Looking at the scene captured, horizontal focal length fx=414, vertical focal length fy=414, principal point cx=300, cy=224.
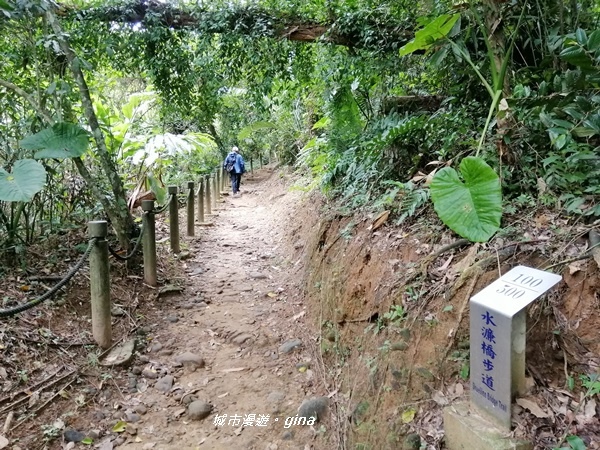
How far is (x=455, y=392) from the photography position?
79.1 inches

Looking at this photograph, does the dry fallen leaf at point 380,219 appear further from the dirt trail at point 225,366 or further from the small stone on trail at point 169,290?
the small stone on trail at point 169,290

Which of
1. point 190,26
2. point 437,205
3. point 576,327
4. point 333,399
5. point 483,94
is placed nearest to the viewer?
point 576,327

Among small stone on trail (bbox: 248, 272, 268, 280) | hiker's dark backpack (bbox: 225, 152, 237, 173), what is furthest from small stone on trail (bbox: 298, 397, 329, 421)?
A: hiker's dark backpack (bbox: 225, 152, 237, 173)

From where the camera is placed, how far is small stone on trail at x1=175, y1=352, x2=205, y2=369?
327 cm

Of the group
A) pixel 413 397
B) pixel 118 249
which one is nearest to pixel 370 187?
pixel 413 397

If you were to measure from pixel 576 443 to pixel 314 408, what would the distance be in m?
1.52

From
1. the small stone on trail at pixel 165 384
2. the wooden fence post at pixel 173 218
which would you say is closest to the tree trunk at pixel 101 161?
the wooden fence post at pixel 173 218

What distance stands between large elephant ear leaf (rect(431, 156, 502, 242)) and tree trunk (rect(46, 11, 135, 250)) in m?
3.12

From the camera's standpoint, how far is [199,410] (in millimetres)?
2756

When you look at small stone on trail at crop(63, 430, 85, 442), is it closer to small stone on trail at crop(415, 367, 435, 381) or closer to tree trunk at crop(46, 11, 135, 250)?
small stone on trail at crop(415, 367, 435, 381)

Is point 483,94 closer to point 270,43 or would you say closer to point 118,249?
point 270,43

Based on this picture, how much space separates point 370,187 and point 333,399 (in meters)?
2.01

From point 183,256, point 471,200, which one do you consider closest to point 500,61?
point 471,200

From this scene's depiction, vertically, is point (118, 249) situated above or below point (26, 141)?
below
